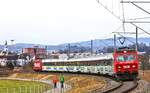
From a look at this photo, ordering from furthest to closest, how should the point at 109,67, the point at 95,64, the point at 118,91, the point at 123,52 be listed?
the point at 95,64 < the point at 109,67 < the point at 123,52 < the point at 118,91

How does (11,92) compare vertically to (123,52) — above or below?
below

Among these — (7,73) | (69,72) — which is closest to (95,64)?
(69,72)

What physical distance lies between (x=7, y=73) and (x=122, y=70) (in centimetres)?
8680

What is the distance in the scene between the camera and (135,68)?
5269 centimetres

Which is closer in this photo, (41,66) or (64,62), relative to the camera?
(64,62)

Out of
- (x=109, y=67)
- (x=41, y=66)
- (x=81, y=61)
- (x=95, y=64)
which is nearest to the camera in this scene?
(x=109, y=67)

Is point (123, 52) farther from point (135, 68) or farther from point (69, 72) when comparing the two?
point (69, 72)

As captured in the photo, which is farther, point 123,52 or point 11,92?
point 11,92

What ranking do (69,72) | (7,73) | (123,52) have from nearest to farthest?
(123,52)
(69,72)
(7,73)

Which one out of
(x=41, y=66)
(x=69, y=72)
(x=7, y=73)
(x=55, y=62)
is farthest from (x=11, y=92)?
(x=7, y=73)

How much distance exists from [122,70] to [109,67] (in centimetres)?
506

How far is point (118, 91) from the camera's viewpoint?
39.4 metres

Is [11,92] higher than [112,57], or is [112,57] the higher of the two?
[112,57]

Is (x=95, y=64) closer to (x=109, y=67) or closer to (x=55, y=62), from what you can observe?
(x=109, y=67)
